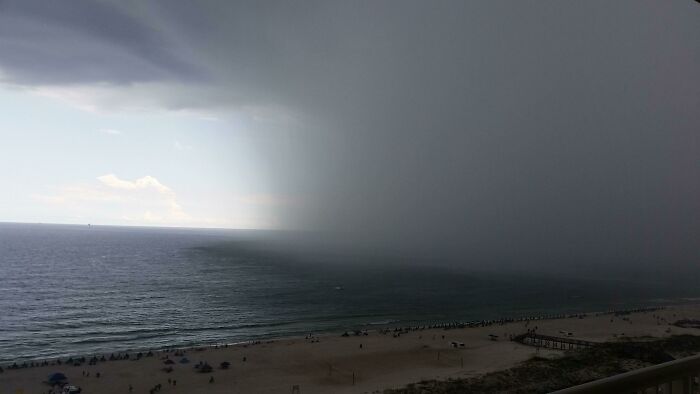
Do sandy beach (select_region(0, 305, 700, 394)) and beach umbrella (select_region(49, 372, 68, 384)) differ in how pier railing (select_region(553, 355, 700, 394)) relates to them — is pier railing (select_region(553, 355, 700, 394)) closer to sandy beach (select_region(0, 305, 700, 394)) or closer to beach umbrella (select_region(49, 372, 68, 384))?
sandy beach (select_region(0, 305, 700, 394))

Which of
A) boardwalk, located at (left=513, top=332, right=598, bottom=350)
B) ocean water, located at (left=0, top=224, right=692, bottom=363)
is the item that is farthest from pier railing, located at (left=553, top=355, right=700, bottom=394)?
ocean water, located at (left=0, top=224, right=692, bottom=363)

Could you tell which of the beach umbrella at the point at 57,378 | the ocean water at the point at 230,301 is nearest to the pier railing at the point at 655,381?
the beach umbrella at the point at 57,378

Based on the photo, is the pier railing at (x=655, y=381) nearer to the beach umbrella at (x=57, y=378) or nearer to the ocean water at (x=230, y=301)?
the beach umbrella at (x=57, y=378)

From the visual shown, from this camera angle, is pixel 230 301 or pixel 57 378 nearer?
pixel 57 378

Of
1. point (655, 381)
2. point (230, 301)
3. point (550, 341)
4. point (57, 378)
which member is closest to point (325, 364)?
point (57, 378)

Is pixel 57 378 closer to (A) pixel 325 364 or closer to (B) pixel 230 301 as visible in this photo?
(A) pixel 325 364

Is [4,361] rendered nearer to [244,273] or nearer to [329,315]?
[329,315]
